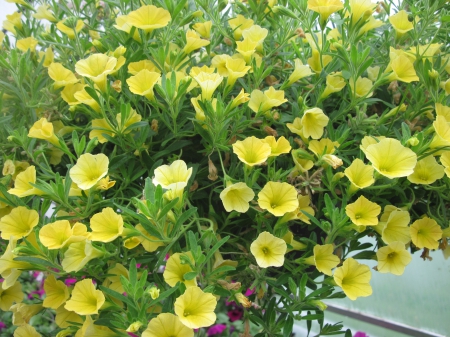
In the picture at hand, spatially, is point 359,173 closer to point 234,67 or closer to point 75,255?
point 234,67

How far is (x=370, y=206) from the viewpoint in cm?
60

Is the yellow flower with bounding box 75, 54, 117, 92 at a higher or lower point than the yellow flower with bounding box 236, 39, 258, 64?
lower

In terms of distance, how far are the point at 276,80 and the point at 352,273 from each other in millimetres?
373

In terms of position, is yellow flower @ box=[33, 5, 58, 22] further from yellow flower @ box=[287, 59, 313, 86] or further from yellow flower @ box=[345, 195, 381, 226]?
yellow flower @ box=[345, 195, 381, 226]

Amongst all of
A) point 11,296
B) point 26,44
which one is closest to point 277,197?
point 11,296

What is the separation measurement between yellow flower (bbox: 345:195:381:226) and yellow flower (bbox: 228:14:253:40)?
0.39m

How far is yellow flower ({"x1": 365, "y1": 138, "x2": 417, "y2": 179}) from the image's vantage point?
1.90ft

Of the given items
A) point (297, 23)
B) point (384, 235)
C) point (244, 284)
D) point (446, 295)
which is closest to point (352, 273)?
point (384, 235)

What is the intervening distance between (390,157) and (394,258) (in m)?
0.16

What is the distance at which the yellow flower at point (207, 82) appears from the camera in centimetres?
63

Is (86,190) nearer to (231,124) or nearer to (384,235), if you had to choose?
(231,124)

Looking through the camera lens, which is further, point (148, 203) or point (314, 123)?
point (314, 123)

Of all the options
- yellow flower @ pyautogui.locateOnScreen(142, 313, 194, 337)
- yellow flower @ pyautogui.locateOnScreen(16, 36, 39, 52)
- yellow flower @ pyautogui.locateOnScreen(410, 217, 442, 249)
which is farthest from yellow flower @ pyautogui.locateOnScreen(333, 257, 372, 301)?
yellow flower @ pyautogui.locateOnScreen(16, 36, 39, 52)

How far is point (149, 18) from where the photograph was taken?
0.69 meters
